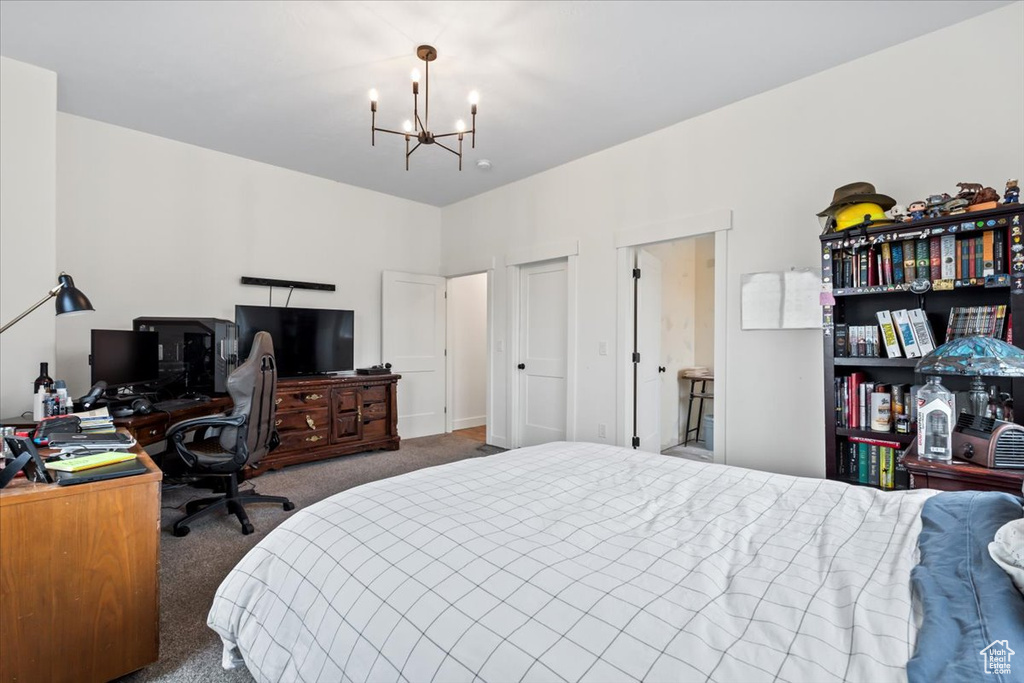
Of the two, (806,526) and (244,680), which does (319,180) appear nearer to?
(244,680)

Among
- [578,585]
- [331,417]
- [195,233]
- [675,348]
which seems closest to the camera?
[578,585]

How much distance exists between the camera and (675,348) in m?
5.00

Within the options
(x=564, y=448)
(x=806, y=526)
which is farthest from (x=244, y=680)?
(x=806, y=526)

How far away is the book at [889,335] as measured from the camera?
7.81 ft

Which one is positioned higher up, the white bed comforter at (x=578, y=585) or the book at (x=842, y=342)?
the book at (x=842, y=342)

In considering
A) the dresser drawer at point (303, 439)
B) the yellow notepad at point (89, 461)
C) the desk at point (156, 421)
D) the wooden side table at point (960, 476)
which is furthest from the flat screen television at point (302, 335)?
the wooden side table at point (960, 476)

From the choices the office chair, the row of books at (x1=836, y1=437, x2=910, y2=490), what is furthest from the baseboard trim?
the row of books at (x1=836, y1=437, x2=910, y2=490)

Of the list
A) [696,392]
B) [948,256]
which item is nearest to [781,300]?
[948,256]

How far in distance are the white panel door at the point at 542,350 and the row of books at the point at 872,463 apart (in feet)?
7.87

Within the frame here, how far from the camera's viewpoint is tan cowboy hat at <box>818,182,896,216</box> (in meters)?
2.46

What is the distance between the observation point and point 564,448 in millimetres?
2176

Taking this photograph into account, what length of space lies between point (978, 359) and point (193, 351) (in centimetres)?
482

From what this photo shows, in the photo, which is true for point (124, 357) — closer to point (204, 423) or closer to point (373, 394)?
point (204, 423)

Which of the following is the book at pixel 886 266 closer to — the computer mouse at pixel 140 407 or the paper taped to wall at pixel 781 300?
the paper taped to wall at pixel 781 300
